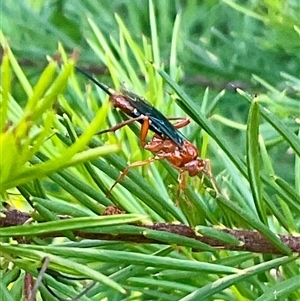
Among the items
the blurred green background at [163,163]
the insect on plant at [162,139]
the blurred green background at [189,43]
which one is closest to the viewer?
the blurred green background at [163,163]

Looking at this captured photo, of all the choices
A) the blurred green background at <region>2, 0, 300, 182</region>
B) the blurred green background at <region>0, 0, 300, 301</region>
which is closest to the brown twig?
the blurred green background at <region>0, 0, 300, 301</region>

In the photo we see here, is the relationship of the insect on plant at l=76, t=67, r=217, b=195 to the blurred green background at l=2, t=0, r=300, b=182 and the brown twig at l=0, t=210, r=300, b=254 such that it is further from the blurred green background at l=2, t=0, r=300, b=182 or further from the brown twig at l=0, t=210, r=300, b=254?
the blurred green background at l=2, t=0, r=300, b=182

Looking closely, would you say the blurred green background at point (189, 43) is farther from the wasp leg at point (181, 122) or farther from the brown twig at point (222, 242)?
the brown twig at point (222, 242)

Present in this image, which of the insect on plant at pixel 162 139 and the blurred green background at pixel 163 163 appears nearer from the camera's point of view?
the blurred green background at pixel 163 163

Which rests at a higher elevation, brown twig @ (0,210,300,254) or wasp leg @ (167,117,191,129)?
wasp leg @ (167,117,191,129)

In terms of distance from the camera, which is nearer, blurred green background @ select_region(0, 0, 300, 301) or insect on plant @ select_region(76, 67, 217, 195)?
blurred green background @ select_region(0, 0, 300, 301)

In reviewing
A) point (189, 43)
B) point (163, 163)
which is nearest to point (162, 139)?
point (163, 163)

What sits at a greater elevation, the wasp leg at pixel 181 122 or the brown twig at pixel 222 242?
the wasp leg at pixel 181 122

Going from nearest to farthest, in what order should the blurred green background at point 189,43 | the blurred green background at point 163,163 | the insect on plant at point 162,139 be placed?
the blurred green background at point 163,163 → the insect on plant at point 162,139 → the blurred green background at point 189,43

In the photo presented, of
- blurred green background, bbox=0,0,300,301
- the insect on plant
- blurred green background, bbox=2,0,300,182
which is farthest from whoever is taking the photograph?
blurred green background, bbox=2,0,300,182

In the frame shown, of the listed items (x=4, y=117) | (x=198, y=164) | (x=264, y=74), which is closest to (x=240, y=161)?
(x=198, y=164)

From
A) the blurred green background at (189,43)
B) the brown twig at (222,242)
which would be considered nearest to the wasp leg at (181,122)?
the brown twig at (222,242)
